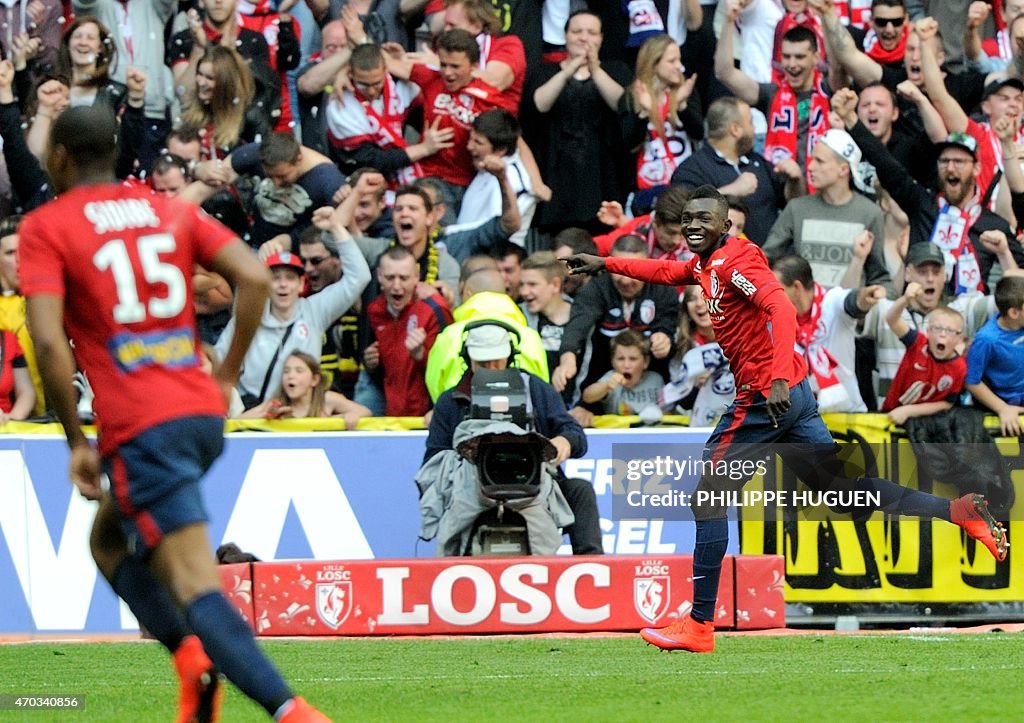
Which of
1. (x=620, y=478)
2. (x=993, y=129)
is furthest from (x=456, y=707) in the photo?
(x=993, y=129)

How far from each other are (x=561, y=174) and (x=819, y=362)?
3.05m

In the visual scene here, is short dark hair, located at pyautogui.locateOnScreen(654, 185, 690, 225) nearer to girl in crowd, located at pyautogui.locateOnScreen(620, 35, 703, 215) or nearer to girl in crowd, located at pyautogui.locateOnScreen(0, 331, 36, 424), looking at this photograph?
girl in crowd, located at pyautogui.locateOnScreen(620, 35, 703, 215)

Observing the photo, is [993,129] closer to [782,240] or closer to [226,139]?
[782,240]

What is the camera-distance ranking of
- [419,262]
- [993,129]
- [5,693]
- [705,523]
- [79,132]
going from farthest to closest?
[993,129] → [419,262] → [705,523] → [5,693] → [79,132]

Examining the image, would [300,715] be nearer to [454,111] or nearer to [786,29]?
[454,111]

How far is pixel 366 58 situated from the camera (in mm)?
13859

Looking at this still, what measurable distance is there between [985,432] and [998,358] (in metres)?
0.51

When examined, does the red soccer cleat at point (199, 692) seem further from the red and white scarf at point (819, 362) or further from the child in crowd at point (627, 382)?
the red and white scarf at point (819, 362)

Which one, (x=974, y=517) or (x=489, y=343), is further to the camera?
(x=489, y=343)

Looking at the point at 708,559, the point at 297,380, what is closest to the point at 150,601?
the point at 708,559

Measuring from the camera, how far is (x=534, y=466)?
10.4 metres

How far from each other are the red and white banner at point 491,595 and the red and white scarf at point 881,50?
5739 mm

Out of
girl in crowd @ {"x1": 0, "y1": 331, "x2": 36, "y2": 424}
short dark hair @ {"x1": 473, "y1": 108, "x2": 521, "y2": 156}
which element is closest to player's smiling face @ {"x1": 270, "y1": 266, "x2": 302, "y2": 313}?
girl in crowd @ {"x1": 0, "y1": 331, "x2": 36, "y2": 424}

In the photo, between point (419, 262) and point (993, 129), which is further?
point (993, 129)
